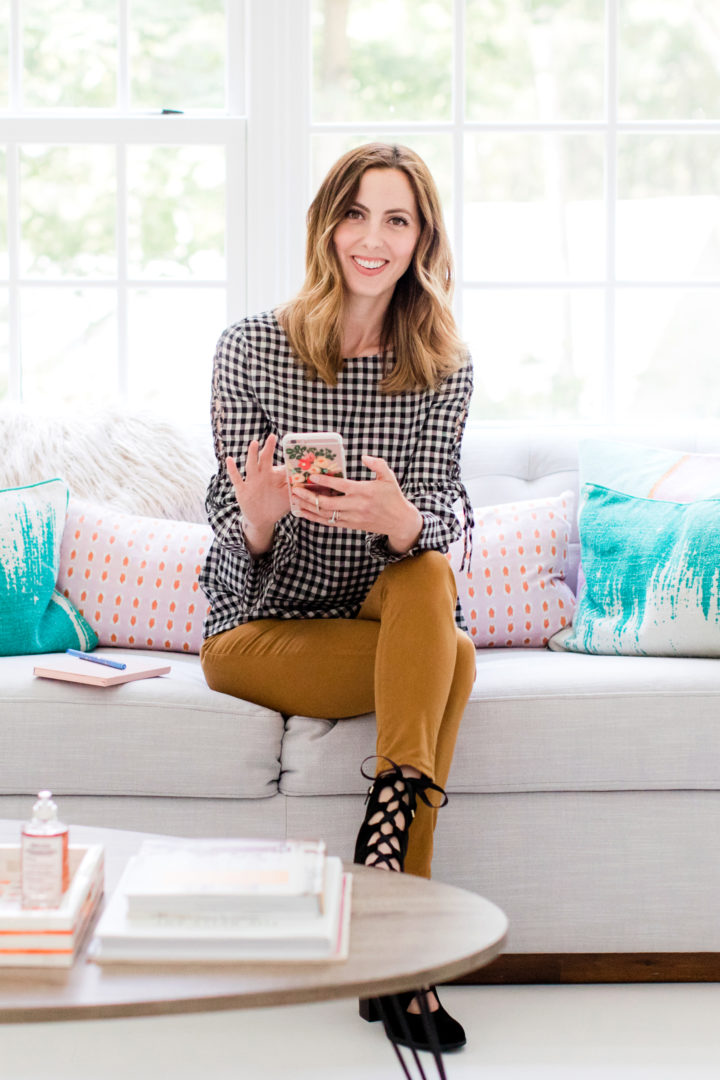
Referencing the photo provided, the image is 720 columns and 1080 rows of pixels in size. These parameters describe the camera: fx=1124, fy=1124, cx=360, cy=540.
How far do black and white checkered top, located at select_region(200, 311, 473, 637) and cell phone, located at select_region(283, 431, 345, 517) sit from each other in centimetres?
24

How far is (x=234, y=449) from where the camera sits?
2080 millimetres

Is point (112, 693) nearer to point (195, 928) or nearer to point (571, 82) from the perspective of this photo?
point (195, 928)

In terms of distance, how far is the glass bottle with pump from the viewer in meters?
1.02

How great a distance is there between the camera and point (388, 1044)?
1690 millimetres

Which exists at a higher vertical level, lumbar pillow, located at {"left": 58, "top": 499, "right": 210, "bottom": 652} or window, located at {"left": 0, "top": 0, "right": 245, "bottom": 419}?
window, located at {"left": 0, "top": 0, "right": 245, "bottom": 419}

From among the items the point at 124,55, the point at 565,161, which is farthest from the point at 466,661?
the point at 124,55

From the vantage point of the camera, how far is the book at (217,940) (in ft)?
3.23

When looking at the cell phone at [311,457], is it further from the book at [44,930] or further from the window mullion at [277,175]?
the window mullion at [277,175]

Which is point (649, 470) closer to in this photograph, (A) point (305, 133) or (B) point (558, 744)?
(B) point (558, 744)

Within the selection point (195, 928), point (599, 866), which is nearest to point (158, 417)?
point (599, 866)

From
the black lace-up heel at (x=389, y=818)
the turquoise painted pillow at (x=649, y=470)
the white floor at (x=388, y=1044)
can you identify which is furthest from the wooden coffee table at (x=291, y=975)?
the turquoise painted pillow at (x=649, y=470)

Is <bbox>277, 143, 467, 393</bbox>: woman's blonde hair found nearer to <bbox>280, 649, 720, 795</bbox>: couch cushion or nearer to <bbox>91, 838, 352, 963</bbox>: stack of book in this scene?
<bbox>280, 649, 720, 795</bbox>: couch cushion

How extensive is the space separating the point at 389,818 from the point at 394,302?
108cm

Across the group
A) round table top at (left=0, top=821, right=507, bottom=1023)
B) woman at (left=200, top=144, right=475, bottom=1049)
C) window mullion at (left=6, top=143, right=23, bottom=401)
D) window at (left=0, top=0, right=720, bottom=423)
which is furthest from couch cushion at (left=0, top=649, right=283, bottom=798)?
window mullion at (left=6, top=143, right=23, bottom=401)
